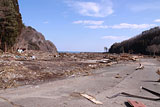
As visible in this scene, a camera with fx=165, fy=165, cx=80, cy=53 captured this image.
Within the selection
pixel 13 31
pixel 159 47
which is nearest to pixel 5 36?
pixel 13 31

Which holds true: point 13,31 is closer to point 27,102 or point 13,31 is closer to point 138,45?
point 27,102

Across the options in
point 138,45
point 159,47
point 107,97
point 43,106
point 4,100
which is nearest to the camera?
point 43,106

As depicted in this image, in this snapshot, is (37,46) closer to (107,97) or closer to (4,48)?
(4,48)

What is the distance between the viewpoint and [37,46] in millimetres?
76375

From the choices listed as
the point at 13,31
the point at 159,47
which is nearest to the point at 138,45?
the point at 159,47

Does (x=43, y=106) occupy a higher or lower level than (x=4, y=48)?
lower

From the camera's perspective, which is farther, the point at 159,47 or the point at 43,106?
the point at 159,47

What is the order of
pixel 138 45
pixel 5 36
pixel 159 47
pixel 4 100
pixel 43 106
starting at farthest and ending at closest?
pixel 138 45
pixel 159 47
pixel 5 36
pixel 4 100
pixel 43 106

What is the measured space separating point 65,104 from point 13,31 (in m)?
26.4

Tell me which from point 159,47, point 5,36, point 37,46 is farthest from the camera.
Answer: point 37,46

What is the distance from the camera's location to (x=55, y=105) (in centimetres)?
478

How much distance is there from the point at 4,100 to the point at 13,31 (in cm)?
2546

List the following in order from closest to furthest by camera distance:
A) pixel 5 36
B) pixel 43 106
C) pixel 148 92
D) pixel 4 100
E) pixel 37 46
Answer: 1. pixel 43 106
2. pixel 4 100
3. pixel 148 92
4. pixel 5 36
5. pixel 37 46

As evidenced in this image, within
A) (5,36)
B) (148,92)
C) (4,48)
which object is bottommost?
(148,92)
